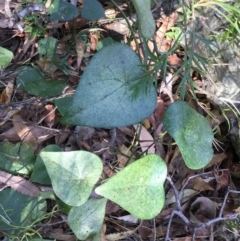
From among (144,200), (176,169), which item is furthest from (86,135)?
(144,200)

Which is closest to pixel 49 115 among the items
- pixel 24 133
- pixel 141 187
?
pixel 24 133

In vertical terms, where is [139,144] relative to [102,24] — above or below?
below

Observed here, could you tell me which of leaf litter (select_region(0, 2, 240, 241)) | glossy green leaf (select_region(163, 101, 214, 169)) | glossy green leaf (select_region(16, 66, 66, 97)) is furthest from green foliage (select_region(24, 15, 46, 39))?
glossy green leaf (select_region(163, 101, 214, 169))

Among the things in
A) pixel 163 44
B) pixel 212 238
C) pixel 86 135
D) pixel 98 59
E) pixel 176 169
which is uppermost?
pixel 98 59

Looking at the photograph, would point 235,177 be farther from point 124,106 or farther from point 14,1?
point 14,1

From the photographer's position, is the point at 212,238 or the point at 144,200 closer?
the point at 144,200
